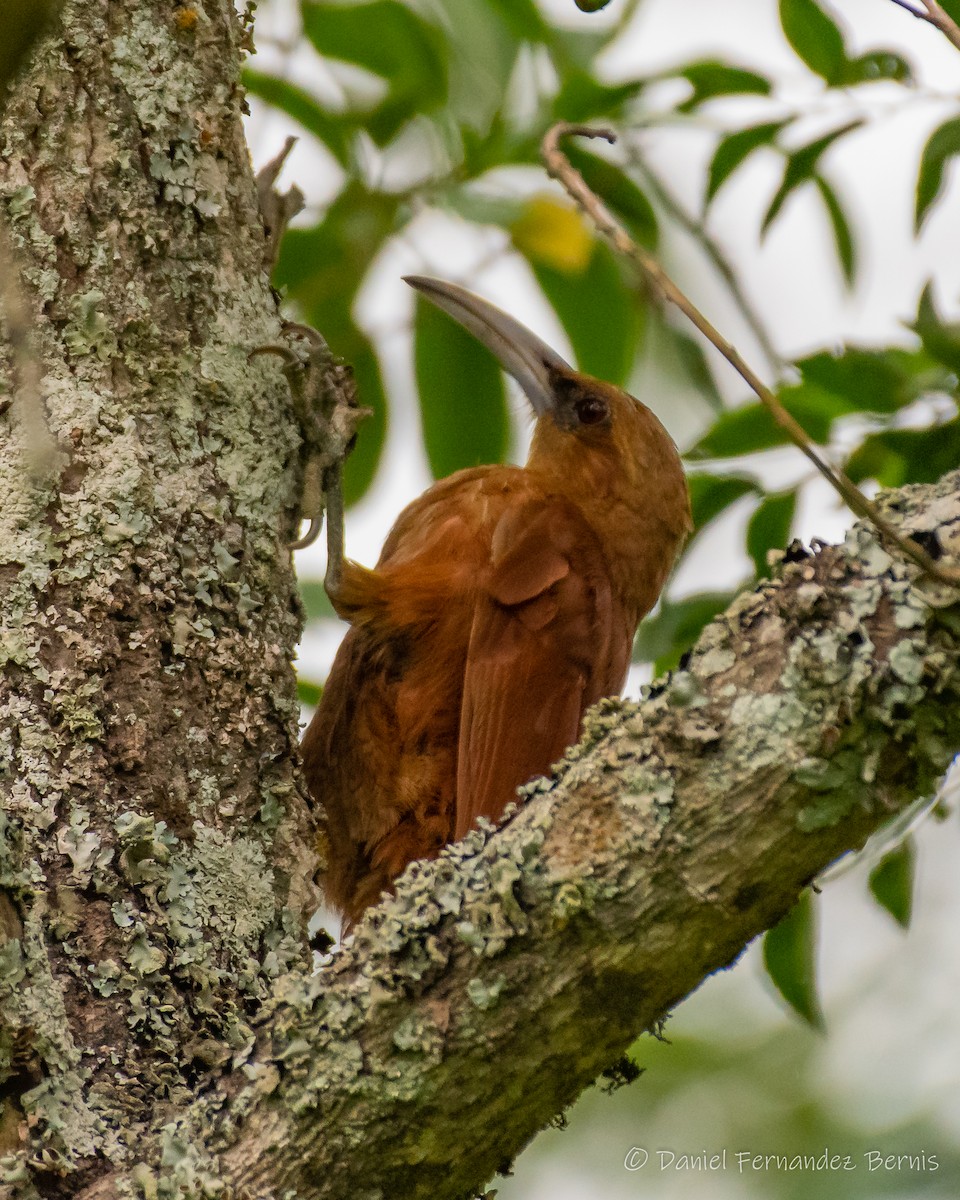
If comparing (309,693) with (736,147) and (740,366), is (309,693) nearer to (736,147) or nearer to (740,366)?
(736,147)

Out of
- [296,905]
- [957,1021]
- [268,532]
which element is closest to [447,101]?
[268,532]

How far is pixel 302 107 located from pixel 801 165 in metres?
1.05

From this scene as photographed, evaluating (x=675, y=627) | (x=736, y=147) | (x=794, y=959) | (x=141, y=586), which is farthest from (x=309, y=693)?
(x=736, y=147)

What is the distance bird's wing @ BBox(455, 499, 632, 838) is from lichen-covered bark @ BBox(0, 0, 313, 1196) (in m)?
0.66

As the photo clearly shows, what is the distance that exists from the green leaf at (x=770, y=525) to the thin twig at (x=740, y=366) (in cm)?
77

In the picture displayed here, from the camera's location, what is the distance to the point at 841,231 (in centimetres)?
281

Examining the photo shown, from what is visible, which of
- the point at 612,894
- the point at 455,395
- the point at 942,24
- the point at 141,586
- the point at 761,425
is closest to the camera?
the point at 612,894

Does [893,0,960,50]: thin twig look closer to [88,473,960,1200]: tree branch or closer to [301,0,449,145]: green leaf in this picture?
[88,473,960,1200]: tree branch

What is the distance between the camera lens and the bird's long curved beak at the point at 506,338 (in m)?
3.01

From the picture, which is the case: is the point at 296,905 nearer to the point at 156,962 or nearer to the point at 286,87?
the point at 156,962

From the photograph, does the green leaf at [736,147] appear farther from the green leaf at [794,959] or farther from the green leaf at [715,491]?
the green leaf at [794,959]

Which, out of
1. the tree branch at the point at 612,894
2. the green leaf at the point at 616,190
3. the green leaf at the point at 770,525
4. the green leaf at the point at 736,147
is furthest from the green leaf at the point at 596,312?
the tree branch at the point at 612,894

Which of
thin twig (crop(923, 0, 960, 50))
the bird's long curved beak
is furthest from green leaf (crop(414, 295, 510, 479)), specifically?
thin twig (crop(923, 0, 960, 50))

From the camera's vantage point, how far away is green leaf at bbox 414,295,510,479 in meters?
2.82
